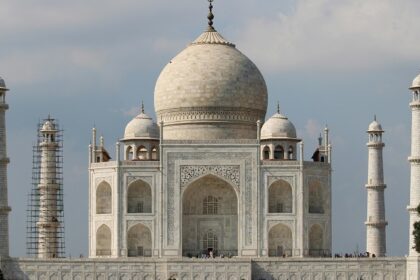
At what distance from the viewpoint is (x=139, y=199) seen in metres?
58.1

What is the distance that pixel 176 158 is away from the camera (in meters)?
57.7

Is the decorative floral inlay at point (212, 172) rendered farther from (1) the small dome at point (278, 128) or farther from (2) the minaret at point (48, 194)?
(2) the minaret at point (48, 194)

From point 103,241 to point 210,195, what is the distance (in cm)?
432

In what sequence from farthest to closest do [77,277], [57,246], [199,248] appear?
[57,246] < [199,248] < [77,277]

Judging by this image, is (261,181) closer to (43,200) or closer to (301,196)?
(301,196)

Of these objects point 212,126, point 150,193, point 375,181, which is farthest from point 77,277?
point 375,181

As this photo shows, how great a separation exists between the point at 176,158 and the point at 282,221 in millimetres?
4477

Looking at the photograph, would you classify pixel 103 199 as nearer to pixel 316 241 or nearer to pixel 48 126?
pixel 48 126

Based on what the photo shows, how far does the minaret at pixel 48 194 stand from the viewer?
62.7m

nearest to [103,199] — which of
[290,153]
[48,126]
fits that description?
[48,126]

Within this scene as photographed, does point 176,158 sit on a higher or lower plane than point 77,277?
higher

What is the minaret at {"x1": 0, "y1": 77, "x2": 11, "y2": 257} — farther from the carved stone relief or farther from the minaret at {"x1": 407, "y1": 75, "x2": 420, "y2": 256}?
the minaret at {"x1": 407, "y1": 75, "x2": 420, "y2": 256}

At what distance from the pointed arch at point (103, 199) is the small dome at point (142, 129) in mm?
2069

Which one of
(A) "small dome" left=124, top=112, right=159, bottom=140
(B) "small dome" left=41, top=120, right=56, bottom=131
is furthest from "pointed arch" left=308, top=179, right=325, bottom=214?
(B) "small dome" left=41, top=120, right=56, bottom=131
